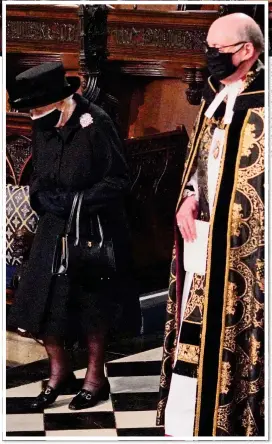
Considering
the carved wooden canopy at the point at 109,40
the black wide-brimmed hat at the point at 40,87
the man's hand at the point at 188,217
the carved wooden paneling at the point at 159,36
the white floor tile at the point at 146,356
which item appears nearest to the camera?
the man's hand at the point at 188,217

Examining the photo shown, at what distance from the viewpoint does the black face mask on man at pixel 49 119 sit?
18.0 feet

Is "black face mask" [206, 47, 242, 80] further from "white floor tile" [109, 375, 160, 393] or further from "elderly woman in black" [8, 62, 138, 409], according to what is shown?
"white floor tile" [109, 375, 160, 393]

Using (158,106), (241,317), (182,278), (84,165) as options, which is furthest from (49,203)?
(158,106)

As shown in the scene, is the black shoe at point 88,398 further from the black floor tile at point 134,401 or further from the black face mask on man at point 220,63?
the black face mask on man at point 220,63

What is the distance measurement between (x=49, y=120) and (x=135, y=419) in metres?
1.49

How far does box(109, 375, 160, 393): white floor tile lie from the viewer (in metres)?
6.07

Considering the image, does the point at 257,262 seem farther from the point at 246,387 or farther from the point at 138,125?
the point at 138,125

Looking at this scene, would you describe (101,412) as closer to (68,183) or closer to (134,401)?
(134,401)

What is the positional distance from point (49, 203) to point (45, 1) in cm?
110

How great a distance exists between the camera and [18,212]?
689 centimetres

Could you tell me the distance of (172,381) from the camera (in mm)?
5176

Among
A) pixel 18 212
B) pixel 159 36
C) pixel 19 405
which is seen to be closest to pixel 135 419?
Answer: pixel 19 405

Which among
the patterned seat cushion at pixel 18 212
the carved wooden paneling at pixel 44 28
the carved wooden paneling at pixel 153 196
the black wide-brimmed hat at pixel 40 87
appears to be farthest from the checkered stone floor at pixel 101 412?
the carved wooden paneling at pixel 44 28

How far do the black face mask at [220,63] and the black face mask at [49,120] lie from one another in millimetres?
939
